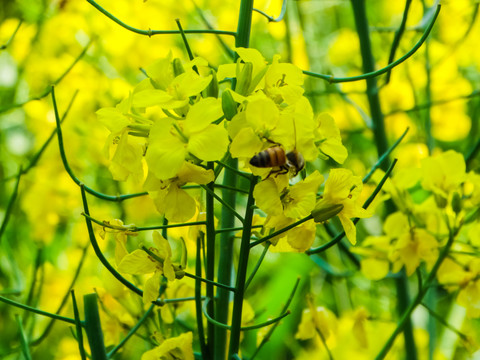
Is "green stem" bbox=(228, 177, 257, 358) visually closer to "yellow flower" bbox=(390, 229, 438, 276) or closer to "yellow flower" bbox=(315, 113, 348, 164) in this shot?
"yellow flower" bbox=(315, 113, 348, 164)

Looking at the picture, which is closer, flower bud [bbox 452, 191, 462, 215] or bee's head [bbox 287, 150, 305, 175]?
bee's head [bbox 287, 150, 305, 175]

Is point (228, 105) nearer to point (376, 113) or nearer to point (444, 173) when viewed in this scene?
point (444, 173)

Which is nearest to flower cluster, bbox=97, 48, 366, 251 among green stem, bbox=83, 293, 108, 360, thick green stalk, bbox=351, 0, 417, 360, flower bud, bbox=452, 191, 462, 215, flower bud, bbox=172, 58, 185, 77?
flower bud, bbox=172, 58, 185, 77

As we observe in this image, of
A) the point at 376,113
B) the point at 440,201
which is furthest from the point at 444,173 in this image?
the point at 376,113

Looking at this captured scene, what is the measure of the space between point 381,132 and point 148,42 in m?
0.66

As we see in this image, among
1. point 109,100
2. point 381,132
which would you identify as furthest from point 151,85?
point 109,100

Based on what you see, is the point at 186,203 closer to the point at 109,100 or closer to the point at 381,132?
the point at 381,132

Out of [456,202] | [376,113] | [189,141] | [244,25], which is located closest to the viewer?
[189,141]

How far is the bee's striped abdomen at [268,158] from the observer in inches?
16.9

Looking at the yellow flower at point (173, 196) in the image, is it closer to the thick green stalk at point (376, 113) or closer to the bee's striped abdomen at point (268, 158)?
the bee's striped abdomen at point (268, 158)

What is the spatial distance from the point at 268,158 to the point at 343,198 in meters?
0.08

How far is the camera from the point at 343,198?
1.58ft

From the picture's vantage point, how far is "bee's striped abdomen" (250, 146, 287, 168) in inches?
16.9

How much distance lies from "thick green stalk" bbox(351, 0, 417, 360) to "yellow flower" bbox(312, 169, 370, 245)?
0.41 m
